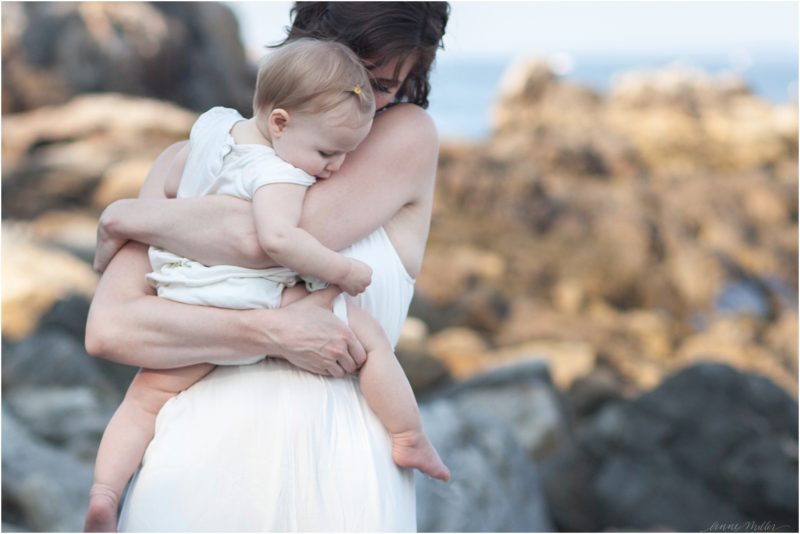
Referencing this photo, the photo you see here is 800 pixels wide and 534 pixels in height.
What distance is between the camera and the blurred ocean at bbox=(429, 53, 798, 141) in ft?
90.1

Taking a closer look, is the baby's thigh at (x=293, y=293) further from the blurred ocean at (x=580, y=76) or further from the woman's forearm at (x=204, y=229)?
the blurred ocean at (x=580, y=76)

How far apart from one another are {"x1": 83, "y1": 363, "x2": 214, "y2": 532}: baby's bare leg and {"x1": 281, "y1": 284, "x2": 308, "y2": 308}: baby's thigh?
0.76ft

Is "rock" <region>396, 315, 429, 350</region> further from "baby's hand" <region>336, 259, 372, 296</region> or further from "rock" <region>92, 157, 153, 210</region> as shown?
"baby's hand" <region>336, 259, 372, 296</region>

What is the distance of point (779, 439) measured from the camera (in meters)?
4.72

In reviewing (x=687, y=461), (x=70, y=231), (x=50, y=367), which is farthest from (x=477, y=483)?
(x=70, y=231)

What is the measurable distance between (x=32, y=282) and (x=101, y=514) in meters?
4.18

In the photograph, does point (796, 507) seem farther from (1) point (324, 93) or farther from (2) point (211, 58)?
(2) point (211, 58)

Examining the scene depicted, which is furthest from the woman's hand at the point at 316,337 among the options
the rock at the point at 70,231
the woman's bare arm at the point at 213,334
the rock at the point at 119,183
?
the rock at the point at 119,183

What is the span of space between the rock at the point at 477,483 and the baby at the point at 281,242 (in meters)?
1.58

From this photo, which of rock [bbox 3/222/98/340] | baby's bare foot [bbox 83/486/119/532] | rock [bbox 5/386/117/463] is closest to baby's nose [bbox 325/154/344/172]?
baby's bare foot [bbox 83/486/119/532]

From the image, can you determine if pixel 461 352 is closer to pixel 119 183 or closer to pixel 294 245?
pixel 119 183

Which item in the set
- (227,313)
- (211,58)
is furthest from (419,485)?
(211,58)

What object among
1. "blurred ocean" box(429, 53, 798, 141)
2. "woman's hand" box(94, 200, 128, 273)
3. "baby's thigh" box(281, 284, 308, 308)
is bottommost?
"blurred ocean" box(429, 53, 798, 141)

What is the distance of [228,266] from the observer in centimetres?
214
